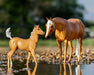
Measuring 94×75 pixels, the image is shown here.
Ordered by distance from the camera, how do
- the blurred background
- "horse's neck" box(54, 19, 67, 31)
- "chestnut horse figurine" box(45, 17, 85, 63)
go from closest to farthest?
"chestnut horse figurine" box(45, 17, 85, 63)
"horse's neck" box(54, 19, 67, 31)
the blurred background

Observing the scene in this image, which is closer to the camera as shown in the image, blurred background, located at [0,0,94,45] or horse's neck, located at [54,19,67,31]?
horse's neck, located at [54,19,67,31]

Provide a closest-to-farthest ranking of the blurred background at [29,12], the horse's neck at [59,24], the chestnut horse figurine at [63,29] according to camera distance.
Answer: the chestnut horse figurine at [63,29], the horse's neck at [59,24], the blurred background at [29,12]

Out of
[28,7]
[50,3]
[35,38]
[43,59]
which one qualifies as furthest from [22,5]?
[35,38]

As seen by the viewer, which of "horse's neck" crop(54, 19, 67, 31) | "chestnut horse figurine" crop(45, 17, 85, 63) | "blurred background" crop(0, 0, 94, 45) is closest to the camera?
"chestnut horse figurine" crop(45, 17, 85, 63)

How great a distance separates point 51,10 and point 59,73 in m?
19.1

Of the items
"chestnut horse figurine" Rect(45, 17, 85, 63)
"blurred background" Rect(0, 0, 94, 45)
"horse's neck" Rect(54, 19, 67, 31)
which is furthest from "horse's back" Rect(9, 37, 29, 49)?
"blurred background" Rect(0, 0, 94, 45)

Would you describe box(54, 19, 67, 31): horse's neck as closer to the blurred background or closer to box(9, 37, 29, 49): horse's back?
box(9, 37, 29, 49): horse's back

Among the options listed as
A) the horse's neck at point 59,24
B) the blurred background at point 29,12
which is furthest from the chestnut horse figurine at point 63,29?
the blurred background at point 29,12

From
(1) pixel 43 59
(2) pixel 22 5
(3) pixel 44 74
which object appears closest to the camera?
(3) pixel 44 74

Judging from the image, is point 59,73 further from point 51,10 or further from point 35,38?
point 51,10

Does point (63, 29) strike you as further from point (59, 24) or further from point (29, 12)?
point (29, 12)

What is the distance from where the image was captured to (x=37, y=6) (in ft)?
87.1

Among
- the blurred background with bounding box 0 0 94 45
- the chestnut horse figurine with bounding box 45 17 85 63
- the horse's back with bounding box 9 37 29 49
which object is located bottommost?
the horse's back with bounding box 9 37 29 49

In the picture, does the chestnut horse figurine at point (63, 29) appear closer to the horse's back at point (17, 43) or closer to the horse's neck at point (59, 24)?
the horse's neck at point (59, 24)
